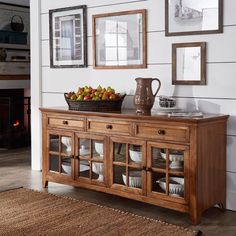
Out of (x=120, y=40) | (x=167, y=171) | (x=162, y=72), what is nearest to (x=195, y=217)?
(x=167, y=171)

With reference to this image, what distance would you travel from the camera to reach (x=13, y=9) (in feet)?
24.6

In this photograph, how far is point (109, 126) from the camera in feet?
12.8

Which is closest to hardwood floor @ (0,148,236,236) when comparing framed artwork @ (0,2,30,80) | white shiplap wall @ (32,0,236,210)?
white shiplap wall @ (32,0,236,210)

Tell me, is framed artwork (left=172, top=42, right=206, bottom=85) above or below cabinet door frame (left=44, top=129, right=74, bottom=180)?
above

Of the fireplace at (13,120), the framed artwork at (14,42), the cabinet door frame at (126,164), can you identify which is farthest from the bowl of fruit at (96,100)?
the framed artwork at (14,42)

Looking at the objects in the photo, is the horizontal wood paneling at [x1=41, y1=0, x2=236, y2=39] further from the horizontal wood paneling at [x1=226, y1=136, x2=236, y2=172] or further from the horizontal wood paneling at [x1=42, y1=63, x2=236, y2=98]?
the horizontal wood paneling at [x1=226, y1=136, x2=236, y2=172]

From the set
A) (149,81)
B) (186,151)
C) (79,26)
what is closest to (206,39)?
(149,81)

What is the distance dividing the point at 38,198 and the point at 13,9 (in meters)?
4.29

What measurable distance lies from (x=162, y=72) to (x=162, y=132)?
2.78ft

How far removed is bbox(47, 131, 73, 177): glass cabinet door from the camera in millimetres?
4270

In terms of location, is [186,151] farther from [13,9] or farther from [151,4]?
[13,9]

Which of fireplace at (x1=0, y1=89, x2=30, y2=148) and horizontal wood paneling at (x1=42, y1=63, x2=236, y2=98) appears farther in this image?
fireplace at (x1=0, y1=89, x2=30, y2=148)

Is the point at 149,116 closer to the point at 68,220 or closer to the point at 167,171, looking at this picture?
the point at 167,171

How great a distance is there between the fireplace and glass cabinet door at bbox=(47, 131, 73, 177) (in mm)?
2647
